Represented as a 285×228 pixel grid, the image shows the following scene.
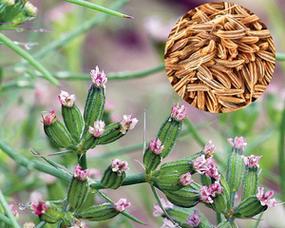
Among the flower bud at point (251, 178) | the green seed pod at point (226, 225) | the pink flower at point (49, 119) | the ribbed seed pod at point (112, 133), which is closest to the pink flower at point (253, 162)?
the flower bud at point (251, 178)

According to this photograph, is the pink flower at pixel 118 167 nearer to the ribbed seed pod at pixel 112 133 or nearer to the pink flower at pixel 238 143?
the ribbed seed pod at pixel 112 133

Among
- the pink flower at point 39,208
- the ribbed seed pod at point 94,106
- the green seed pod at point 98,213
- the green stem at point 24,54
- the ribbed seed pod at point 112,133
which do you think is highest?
the green stem at point 24,54

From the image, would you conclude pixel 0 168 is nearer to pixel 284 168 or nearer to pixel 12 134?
pixel 12 134

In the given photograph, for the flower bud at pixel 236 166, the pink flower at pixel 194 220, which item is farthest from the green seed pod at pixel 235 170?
the pink flower at pixel 194 220

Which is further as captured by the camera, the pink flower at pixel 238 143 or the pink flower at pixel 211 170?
→ the pink flower at pixel 238 143

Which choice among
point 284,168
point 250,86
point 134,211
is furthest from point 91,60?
point 250,86

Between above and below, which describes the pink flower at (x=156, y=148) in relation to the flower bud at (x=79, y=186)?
above
